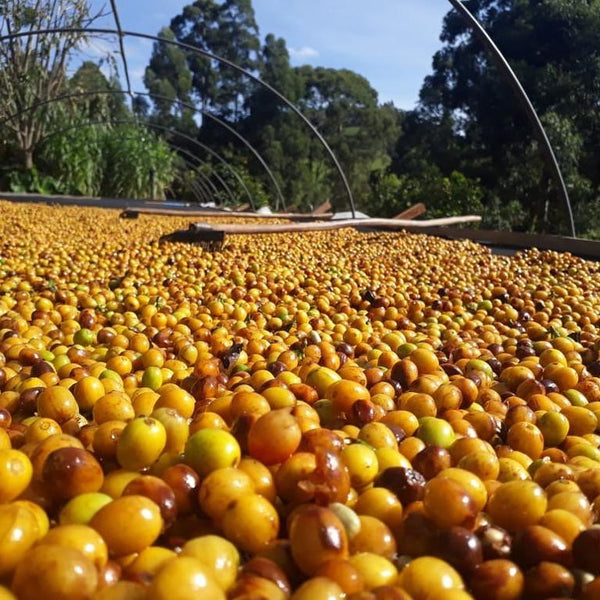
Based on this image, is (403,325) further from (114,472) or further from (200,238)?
(200,238)

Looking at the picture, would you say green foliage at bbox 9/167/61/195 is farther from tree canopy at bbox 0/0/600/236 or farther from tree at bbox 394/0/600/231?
tree at bbox 394/0/600/231

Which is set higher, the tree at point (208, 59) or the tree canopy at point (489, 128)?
the tree at point (208, 59)

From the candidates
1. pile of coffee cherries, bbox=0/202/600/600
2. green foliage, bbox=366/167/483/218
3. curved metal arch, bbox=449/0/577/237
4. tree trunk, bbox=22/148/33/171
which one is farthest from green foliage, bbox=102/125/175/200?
pile of coffee cherries, bbox=0/202/600/600

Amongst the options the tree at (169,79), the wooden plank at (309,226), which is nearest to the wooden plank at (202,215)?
the wooden plank at (309,226)

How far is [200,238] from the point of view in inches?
333

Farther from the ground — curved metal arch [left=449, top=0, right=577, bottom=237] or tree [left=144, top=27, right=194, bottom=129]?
tree [left=144, top=27, right=194, bottom=129]

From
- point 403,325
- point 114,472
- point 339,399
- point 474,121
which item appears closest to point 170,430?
point 114,472

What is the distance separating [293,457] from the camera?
5.47 ft

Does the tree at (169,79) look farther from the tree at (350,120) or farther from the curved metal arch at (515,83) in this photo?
the curved metal arch at (515,83)

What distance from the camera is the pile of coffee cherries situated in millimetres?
1329

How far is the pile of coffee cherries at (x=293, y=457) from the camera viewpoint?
4.36ft

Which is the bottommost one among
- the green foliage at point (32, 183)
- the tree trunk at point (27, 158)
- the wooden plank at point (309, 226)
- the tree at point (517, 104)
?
the wooden plank at point (309, 226)

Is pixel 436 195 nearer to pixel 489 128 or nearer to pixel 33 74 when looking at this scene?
pixel 489 128

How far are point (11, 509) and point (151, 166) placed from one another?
98.7ft
